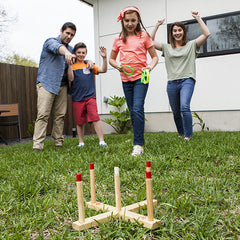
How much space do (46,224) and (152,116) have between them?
6.25m

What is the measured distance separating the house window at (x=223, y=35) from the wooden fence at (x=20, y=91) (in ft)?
16.7

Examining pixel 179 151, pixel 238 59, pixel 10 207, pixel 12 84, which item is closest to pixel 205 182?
pixel 179 151

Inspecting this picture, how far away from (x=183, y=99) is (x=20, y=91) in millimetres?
5883

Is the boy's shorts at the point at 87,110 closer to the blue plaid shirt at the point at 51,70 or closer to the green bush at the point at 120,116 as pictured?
the blue plaid shirt at the point at 51,70

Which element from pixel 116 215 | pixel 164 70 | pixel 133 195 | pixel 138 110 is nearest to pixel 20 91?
pixel 164 70

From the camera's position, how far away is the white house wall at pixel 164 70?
681 centimetres

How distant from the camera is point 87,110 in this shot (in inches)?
190

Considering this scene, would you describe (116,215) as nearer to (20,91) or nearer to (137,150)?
(137,150)

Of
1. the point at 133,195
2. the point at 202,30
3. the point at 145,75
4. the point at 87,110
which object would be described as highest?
the point at 202,30

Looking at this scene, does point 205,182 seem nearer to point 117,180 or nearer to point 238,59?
point 117,180

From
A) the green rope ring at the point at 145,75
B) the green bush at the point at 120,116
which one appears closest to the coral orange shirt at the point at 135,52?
the green rope ring at the point at 145,75

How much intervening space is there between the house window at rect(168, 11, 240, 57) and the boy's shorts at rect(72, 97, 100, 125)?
11.9ft

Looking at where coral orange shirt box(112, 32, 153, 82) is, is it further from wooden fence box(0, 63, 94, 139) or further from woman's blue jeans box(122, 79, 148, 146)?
wooden fence box(0, 63, 94, 139)

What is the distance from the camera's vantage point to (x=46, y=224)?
5.49 ft
